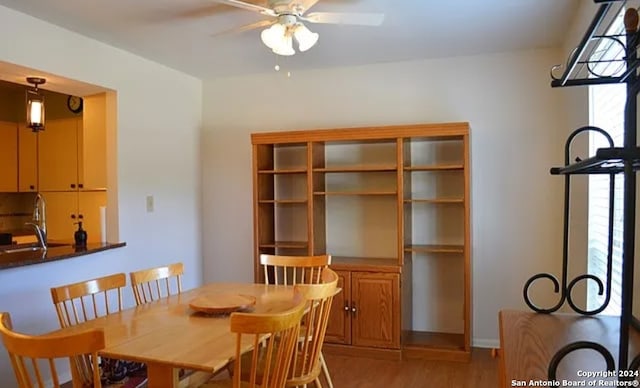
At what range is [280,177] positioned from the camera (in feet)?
14.8

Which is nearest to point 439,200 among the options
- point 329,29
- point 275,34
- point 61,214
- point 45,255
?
point 329,29

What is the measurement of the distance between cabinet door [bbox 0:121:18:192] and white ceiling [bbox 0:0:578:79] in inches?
93.0

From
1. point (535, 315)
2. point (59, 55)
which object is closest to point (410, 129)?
point (535, 315)

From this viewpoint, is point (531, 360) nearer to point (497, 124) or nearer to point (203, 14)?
point (203, 14)

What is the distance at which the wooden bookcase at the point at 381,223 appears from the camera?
3.67m

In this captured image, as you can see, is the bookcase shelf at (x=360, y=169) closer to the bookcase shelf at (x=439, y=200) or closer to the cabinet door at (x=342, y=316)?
the bookcase shelf at (x=439, y=200)

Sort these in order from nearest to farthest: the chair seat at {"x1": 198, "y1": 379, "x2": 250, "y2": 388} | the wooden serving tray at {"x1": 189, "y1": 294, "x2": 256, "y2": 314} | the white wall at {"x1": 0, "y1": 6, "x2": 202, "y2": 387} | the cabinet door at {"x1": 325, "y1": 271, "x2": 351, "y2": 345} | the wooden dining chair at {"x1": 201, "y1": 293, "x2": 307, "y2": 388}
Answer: the wooden dining chair at {"x1": 201, "y1": 293, "x2": 307, "y2": 388}
the chair seat at {"x1": 198, "y1": 379, "x2": 250, "y2": 388}
the wooden serving tray at {"x1": 189, "y1": 294, "x2": 256, "y2": 314}
the white wall at {"x1": 0, "y1": 6, "x2": 202, "y2": 387}
the cabinet door at {"x1": 325, "y1": 271, "x2": 351, "y2": 345}

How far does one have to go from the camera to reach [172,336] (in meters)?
1.99

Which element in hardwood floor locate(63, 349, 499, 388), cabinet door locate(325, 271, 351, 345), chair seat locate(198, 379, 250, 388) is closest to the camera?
chair seat locate(198, 379, 250, 388)

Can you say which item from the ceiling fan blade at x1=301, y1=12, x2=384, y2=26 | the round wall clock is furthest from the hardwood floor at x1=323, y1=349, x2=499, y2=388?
the round wall clock

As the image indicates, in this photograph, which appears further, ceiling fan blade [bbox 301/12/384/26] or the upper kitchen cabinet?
the upper kitchen cabinet

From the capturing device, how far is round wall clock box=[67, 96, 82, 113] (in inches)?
190

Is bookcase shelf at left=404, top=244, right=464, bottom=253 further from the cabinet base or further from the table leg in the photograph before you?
the table leg

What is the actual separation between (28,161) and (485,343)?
493 cm
